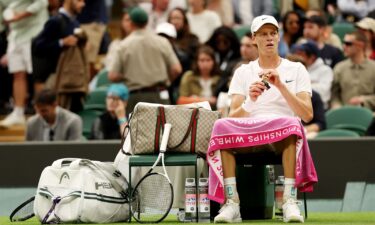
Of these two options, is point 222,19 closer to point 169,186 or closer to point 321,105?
point 321,105

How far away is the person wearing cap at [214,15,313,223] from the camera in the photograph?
29.9 feet

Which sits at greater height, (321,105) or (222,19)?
(222,19)

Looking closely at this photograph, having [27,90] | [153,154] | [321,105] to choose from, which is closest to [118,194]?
[153,154]

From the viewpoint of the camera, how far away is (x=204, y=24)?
1786 centimetres

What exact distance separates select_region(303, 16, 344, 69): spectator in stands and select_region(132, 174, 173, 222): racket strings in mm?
6435

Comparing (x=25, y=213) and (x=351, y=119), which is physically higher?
(x=351, y=119)

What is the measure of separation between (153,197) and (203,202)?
0.39m

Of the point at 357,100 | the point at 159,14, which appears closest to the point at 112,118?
the point at 357,100

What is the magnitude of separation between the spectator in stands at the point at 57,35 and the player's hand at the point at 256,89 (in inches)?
268

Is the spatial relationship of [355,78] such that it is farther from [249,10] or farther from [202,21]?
[249,10]

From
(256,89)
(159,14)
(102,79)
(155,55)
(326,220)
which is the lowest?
(326,220)

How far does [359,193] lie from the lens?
1198cm

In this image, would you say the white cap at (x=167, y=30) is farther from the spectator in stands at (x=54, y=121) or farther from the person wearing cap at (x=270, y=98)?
the person wearing cap at (x=270, y=98)

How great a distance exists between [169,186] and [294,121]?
108cm
